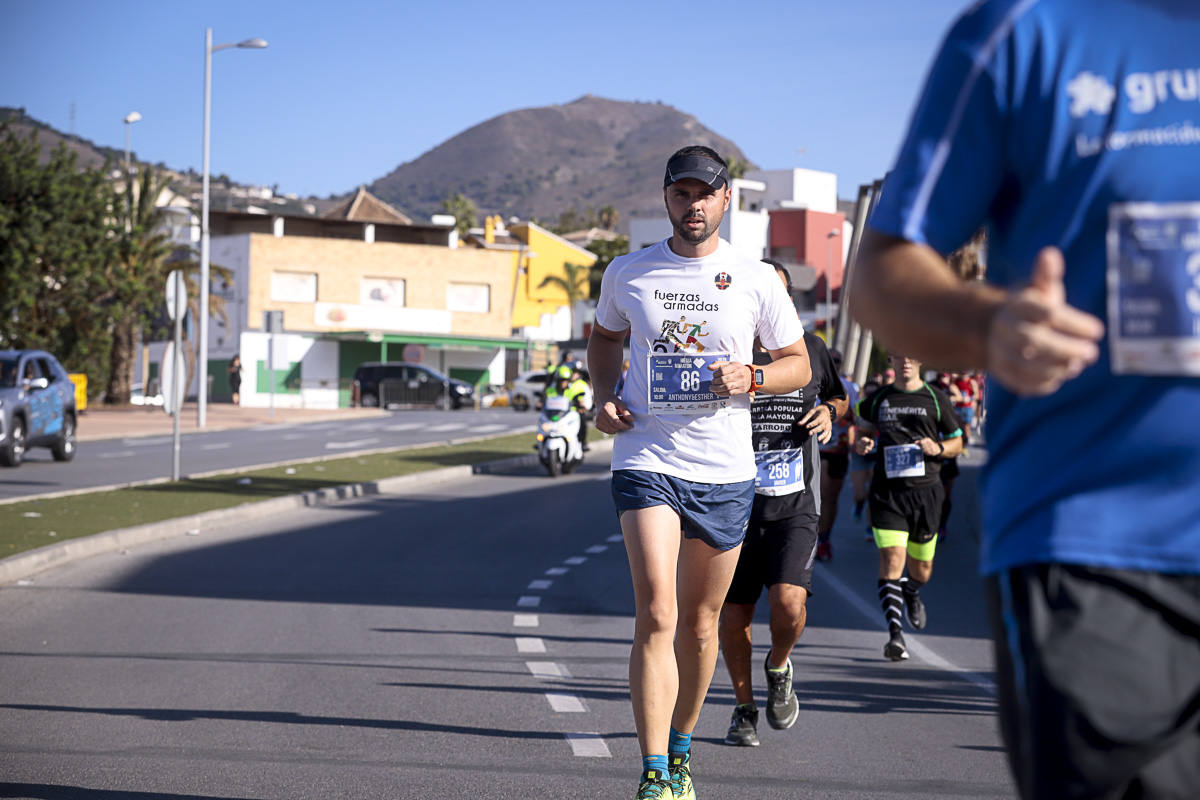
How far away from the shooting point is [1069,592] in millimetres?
2100

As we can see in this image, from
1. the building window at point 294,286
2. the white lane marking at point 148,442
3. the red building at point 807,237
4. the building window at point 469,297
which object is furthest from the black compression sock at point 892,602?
the red building at point 807,237

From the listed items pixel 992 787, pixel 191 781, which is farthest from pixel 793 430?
pixel 191 781

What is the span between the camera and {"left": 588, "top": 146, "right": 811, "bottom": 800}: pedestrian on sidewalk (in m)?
5.34

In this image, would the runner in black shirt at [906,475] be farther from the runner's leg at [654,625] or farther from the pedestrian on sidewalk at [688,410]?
the runner's leg at [654,625]

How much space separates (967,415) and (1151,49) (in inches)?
755

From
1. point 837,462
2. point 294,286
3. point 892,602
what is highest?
point 294,286

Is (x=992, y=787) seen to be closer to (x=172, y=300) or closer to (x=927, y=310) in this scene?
(x=927, y=310)

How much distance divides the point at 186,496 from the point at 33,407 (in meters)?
6.95

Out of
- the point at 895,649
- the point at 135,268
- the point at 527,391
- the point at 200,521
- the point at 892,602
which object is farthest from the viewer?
the point at 527,391

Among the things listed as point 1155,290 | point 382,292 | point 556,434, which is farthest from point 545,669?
point 382,292

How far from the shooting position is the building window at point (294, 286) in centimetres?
7388

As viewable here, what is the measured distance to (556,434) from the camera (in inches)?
1016

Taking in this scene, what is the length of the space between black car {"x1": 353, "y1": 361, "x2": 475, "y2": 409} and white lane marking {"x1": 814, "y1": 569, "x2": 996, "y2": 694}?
1922 inches

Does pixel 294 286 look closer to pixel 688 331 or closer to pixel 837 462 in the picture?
pixel 837 462
